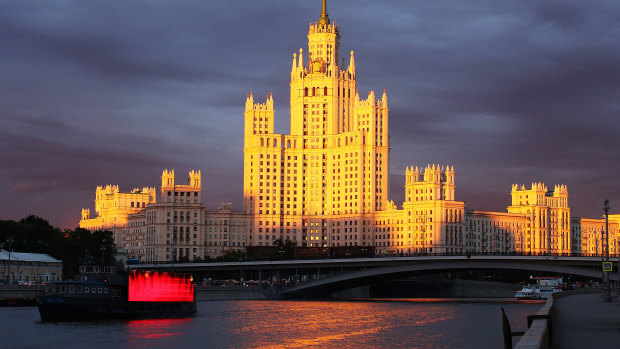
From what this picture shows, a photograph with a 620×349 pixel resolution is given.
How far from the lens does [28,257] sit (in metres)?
169

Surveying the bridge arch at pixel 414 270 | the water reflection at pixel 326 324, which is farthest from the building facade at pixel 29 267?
the water reflection at pixel 326 324

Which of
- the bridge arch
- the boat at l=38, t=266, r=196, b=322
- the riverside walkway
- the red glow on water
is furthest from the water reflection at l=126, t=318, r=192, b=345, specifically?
the bridge arch

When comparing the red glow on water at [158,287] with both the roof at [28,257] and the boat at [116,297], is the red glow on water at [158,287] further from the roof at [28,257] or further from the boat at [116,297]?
the roof at [28,257]

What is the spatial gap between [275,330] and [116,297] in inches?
961

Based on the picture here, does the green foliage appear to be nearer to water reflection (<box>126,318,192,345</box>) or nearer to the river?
the river

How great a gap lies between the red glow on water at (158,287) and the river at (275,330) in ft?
12.0

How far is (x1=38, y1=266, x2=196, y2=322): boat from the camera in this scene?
10894 centimetres

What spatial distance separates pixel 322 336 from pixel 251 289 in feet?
320

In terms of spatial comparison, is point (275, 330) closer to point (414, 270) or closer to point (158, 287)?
point (158, 287)

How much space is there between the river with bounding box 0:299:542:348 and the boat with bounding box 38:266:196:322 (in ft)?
9.38

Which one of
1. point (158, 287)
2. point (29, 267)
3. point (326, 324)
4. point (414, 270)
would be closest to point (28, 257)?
point (29, 267)

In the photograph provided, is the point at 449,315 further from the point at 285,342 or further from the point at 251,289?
the point at 251,289

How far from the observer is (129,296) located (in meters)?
115

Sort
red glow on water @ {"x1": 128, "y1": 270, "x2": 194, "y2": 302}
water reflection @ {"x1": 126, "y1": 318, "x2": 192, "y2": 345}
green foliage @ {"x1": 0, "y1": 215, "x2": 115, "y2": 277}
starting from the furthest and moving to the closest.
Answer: green foliage @ {"x1": 0, "y1": 215, "x2": 115, "y2": 277} < red glow on water @ {"x1": 128, "y1": 270, "x2": 194, "y2": 302} < water reflection @ {"x1": 126, "y1": 318, "x2": 192, "y2": 345}
